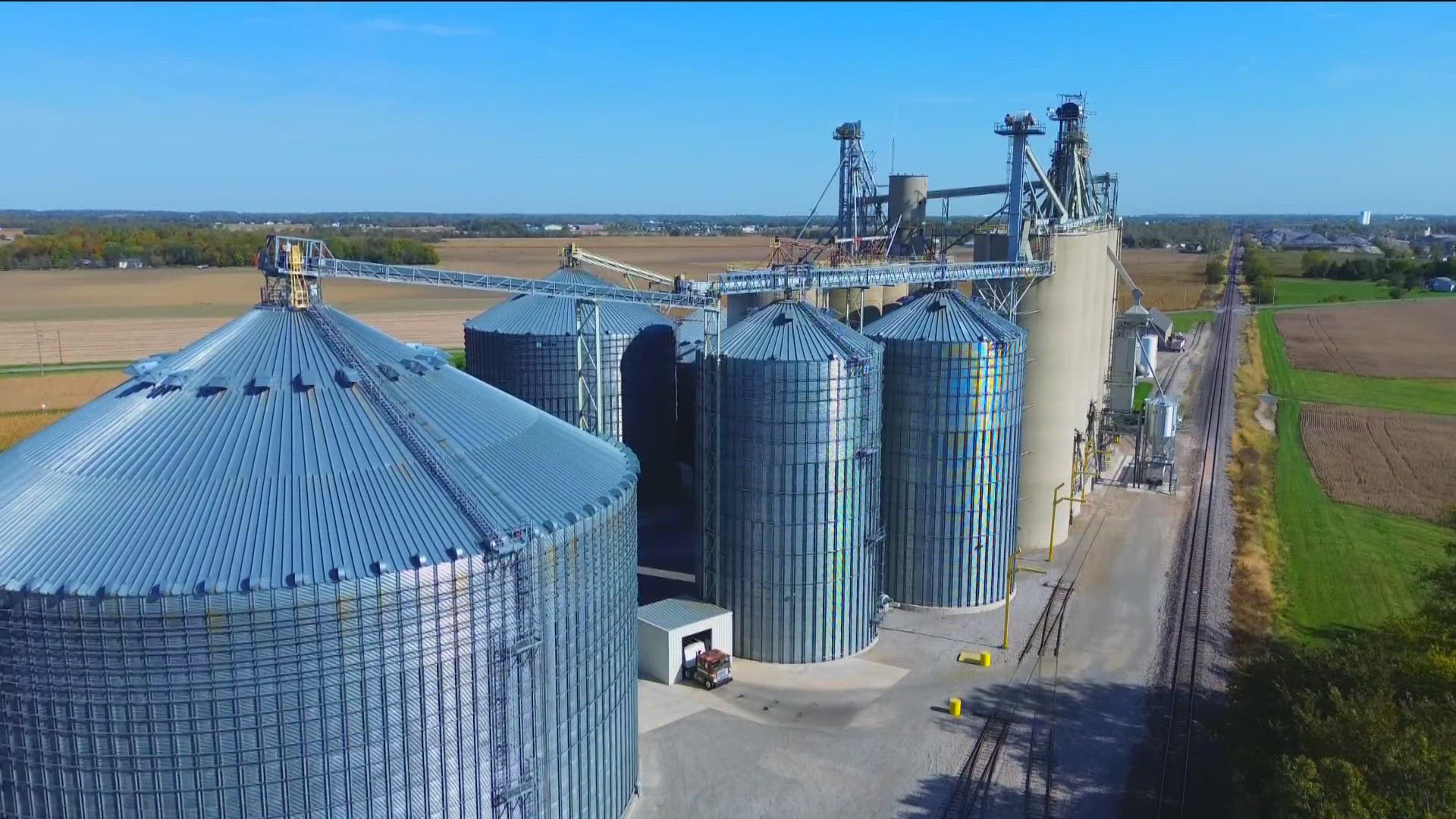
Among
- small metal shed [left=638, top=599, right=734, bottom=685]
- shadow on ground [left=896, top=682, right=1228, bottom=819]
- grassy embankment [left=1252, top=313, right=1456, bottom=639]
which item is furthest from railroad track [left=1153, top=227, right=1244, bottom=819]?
small metal shed [left=638, top=599, right=734, bottom=685]

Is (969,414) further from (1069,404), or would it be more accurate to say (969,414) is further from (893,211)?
(893,211)

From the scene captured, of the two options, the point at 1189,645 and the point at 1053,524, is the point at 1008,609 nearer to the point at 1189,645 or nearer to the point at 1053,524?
the point at 1189,645

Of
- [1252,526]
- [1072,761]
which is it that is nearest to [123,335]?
[1252,526]

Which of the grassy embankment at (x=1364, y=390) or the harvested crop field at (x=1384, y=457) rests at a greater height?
the grassy embankment at (x=1364, y=390)

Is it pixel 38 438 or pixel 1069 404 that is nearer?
pixel 38 438

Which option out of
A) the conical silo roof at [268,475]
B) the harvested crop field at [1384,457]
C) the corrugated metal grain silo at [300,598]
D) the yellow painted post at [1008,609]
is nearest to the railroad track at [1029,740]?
the yellow painted post at [1008,609]

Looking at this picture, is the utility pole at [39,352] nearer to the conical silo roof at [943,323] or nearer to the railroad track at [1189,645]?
the conical silo roof at [943,323]

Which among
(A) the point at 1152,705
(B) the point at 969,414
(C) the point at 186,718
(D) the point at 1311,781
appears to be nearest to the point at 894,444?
(B) the point at 969,414
